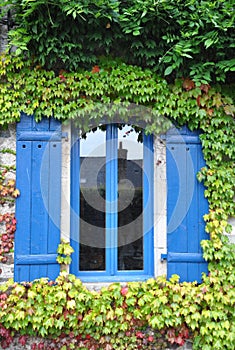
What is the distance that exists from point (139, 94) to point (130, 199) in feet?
3.67

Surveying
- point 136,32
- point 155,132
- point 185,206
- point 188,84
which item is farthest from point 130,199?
point 136,32

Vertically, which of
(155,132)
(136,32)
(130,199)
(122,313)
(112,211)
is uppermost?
(136,32)

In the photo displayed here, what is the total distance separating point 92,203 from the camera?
3564 millimetres

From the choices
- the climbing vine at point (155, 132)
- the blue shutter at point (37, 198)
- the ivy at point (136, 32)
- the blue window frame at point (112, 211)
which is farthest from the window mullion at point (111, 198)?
the ivy at point (136, 32)

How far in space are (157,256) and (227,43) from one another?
2.25 meters

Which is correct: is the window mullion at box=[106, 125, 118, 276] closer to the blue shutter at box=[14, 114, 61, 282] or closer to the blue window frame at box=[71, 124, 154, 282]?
the blue window frame at box=[71, 124, 154, 282]

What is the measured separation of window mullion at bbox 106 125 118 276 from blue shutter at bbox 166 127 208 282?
1.84 feet

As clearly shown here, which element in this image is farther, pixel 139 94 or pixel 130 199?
pixel 130 199

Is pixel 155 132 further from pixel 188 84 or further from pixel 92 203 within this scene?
pixel 92 203

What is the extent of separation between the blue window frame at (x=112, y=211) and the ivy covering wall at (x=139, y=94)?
10.0 inches

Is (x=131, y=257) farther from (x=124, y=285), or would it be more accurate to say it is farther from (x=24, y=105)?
(x=24, y=105)

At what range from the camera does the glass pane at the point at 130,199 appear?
3.56 meters

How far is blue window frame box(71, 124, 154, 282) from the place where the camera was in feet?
11.5

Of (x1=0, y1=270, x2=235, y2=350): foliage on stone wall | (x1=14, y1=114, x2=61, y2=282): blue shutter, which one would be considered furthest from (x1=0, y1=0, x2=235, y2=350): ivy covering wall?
(x1=14, y1=114, x2=61, y2=282): blue shutter
